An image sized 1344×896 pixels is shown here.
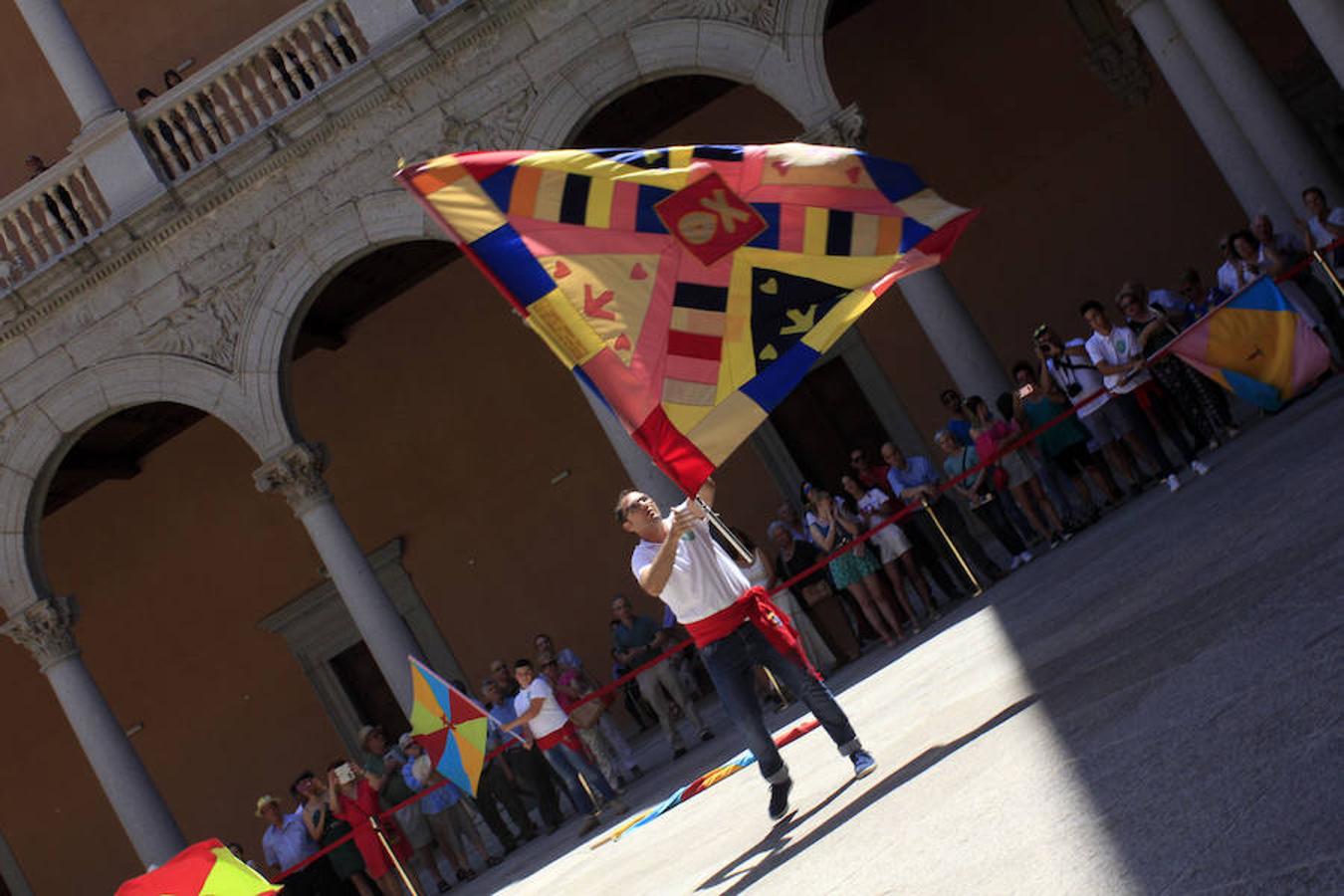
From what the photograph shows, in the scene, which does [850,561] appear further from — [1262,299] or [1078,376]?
[1262,299]

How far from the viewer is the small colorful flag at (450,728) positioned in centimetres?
1147

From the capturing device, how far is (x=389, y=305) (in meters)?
18.8

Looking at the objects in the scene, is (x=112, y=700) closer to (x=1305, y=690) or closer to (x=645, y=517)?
(x=645, y=517)

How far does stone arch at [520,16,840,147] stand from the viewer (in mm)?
13555

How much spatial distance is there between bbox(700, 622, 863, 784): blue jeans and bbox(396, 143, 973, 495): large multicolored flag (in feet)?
2.67

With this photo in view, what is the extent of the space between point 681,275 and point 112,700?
14.9 metres

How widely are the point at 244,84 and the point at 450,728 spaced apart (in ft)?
23.9

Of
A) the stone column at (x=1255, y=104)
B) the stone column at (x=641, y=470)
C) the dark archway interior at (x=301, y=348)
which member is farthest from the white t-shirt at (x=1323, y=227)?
the dark archway interior at (x=301, y=348)

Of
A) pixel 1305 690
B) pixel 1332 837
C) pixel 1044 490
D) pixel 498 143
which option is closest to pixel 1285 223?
pixel 1044 490

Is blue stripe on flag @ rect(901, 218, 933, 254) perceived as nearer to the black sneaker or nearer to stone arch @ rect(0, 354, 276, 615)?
the black sneaker

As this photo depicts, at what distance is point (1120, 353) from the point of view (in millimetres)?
11430

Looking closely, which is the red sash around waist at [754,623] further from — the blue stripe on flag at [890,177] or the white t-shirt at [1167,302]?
the white t-shirt at [1167,302]

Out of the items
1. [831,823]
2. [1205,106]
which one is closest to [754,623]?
[831,823]

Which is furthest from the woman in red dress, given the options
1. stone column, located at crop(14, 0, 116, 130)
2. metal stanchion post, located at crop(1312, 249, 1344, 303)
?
metal stanchion post, located at crop(1312, 249, 1344, 303)
